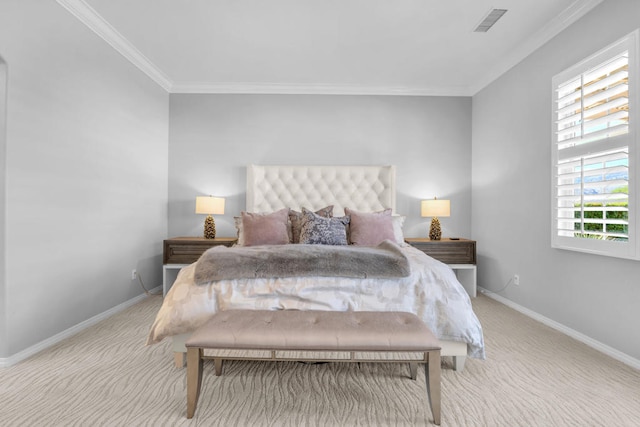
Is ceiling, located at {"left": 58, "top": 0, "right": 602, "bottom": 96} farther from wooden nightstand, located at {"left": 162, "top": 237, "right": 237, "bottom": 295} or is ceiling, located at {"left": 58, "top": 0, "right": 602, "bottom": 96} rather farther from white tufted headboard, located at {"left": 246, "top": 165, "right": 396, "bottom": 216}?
wooden nightstand, located at {"left": 162, "top": 237, "right": 237, "bottom": 295}

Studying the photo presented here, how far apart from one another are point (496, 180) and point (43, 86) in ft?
14.7

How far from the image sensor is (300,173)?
→ 4438 mm

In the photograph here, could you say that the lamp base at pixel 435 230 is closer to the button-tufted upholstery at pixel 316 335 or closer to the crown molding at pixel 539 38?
the crown molding at pixel 539 38

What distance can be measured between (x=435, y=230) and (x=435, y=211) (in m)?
0.25

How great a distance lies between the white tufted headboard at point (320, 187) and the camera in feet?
14.5

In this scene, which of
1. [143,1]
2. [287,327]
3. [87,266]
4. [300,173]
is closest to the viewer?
[287,327]

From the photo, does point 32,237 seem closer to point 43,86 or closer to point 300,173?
point 43,86

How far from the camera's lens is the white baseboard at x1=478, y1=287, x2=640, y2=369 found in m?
2.35

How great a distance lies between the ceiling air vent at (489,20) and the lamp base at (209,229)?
358 centimetres

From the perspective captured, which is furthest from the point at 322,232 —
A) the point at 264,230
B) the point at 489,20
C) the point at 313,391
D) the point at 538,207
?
the point at 489,20

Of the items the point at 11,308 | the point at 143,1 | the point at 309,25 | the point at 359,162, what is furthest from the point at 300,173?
the point at 11,308

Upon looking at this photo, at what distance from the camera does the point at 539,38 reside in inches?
128

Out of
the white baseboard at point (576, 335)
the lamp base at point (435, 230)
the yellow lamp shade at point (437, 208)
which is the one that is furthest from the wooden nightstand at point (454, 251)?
the white baseboard at point (576, 335)

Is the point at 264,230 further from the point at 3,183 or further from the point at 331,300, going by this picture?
the point at 3,183
